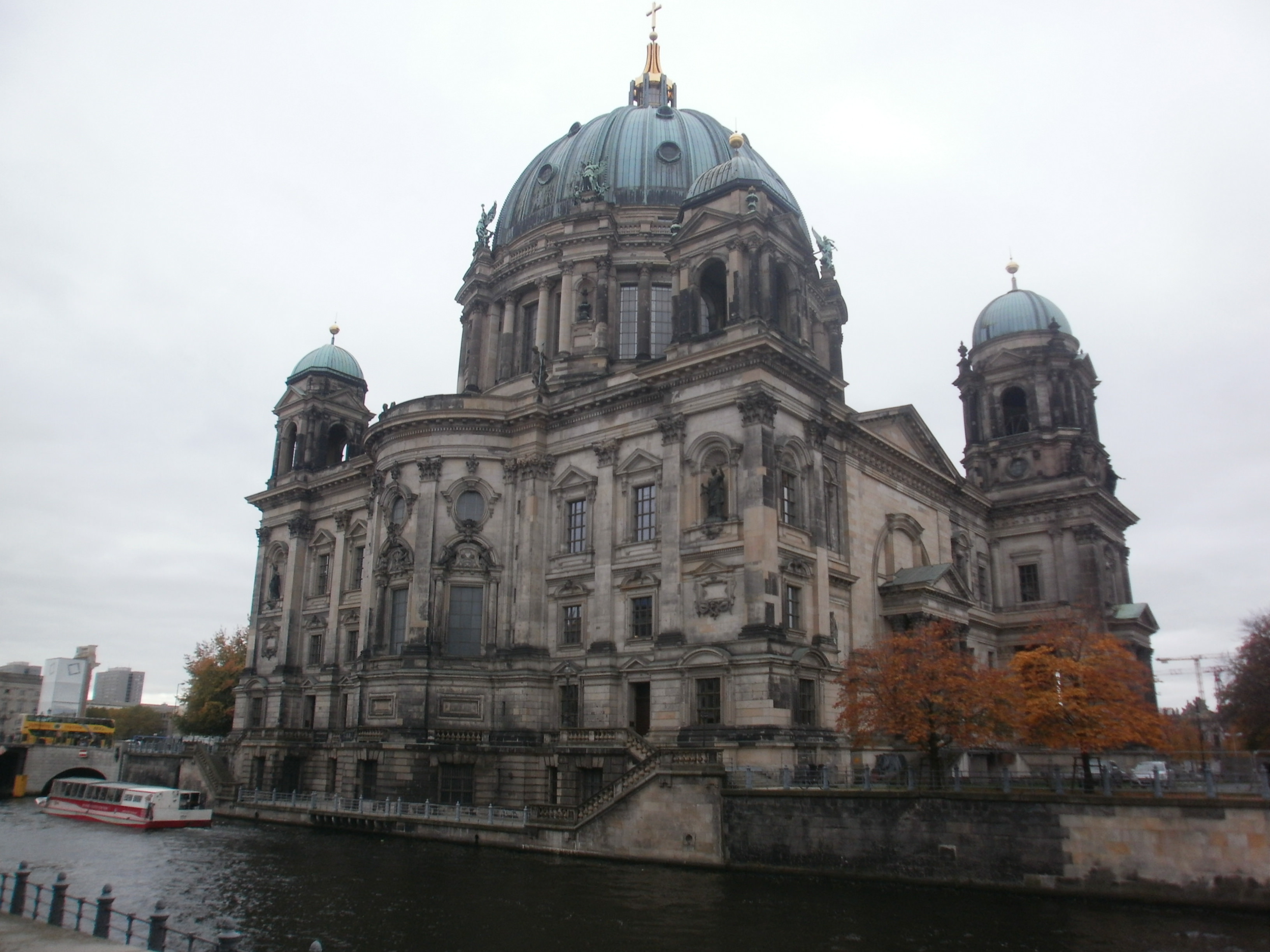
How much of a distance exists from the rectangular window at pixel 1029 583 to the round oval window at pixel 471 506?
33.9 m

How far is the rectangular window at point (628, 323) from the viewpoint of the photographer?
54344 millimetres

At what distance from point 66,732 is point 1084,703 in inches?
3383

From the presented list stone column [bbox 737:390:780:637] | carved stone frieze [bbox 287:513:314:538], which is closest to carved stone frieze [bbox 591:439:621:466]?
stone column [bbox 737:390:780:637]

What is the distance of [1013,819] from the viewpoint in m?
27.8

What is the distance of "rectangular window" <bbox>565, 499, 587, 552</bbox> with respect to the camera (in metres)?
45.9

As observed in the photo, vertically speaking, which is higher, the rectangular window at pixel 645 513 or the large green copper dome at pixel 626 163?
the large green copper dome at pixel 626 163

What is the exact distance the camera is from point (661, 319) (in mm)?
54938

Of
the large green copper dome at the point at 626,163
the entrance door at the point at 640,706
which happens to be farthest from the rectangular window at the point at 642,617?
the large green copper dome at the point at 626,163

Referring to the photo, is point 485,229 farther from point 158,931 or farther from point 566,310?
point 158,931

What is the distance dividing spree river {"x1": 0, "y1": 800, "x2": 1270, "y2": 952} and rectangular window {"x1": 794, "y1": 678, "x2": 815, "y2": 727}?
8.42 metres

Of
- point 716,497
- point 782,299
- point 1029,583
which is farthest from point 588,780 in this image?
point 1029,583

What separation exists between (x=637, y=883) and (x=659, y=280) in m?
35.0

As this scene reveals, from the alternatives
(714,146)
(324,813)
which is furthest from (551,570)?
(714,146)

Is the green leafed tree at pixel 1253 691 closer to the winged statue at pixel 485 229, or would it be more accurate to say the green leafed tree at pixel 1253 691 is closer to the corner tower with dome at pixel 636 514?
the corner tower with dome at pixel 636 514
